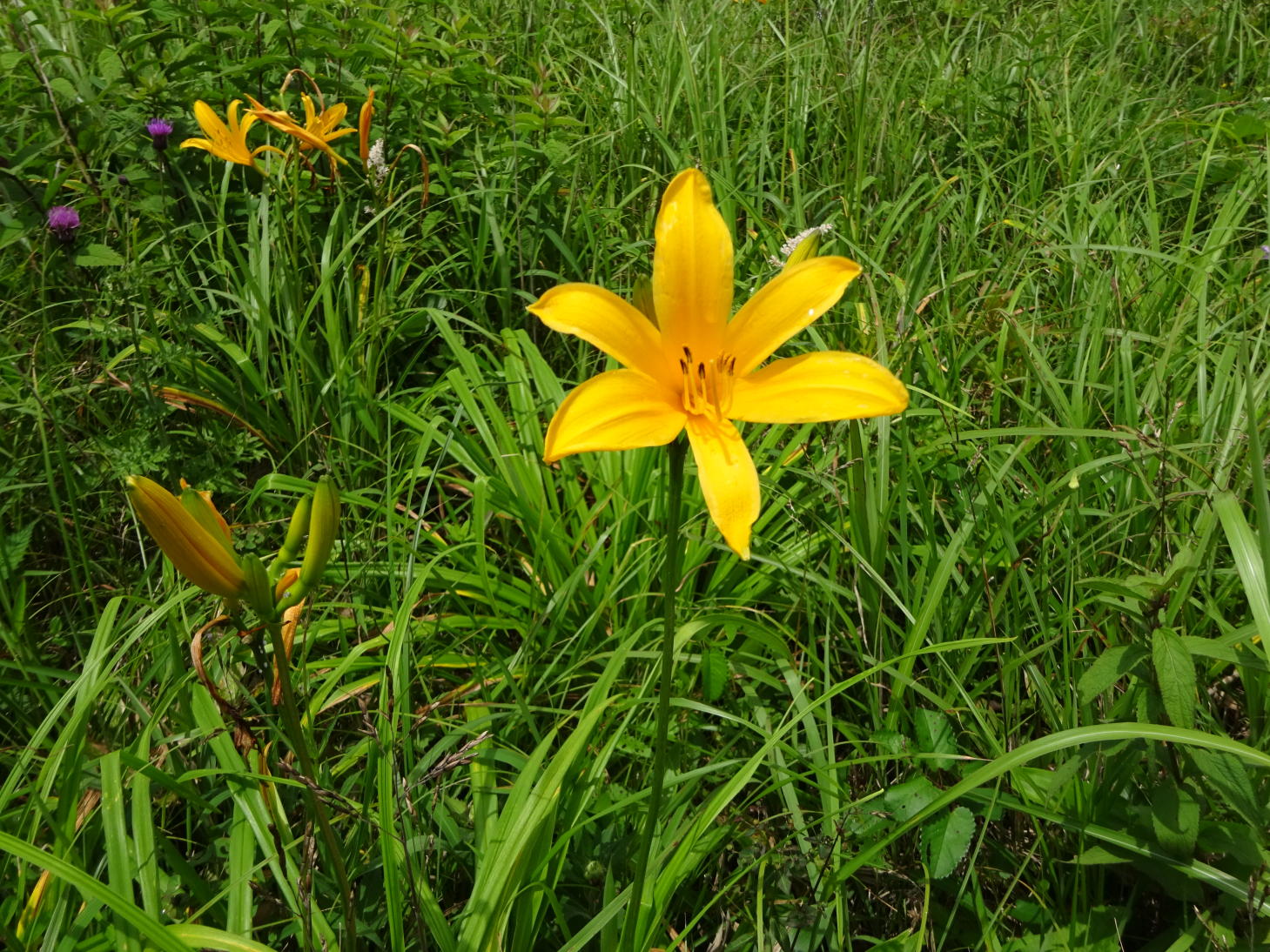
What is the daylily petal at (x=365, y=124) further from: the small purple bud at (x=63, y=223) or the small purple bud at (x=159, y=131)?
the small purple bud at (x=63, y=223)

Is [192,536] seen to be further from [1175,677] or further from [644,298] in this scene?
[1175,677]

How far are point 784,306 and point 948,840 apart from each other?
908 mm

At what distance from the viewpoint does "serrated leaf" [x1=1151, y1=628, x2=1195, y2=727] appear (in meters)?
1.20

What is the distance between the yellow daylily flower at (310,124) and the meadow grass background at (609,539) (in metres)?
0.15

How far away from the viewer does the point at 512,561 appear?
7.30ft

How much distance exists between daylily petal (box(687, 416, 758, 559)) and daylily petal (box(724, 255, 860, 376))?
18cm

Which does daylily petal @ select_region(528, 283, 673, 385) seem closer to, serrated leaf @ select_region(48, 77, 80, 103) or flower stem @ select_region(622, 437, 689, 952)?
flower stem @ select_region(622, 437, 689, 952)

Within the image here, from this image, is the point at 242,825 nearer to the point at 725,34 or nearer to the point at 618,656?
the point at 618,656

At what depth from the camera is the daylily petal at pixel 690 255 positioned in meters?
1.07

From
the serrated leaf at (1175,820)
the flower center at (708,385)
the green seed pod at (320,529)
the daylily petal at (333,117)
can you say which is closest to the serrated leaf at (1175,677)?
the serrated leaf at (1175,820)

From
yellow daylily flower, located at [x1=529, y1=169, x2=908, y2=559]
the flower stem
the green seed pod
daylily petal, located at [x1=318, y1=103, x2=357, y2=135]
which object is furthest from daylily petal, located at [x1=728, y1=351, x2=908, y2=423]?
daylily petal, located at [x1=318, y1=103, x2=357, y2=135]

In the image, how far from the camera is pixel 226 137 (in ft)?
7.93

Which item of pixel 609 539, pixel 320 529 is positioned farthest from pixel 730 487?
pixel 609 539

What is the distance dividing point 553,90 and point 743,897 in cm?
298
